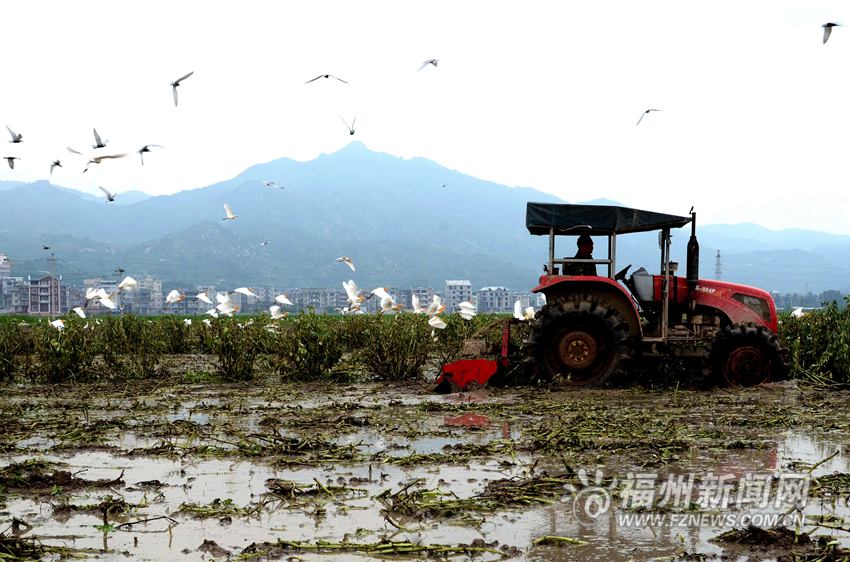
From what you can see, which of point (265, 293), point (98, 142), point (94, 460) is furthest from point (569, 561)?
point (265, 293)

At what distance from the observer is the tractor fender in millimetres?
11234

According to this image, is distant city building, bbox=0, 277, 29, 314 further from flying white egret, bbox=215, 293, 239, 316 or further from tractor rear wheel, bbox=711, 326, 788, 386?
tractor rear wheel, bbox=711, 326, 788, 386

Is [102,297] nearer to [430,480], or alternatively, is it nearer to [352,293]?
[352,293]

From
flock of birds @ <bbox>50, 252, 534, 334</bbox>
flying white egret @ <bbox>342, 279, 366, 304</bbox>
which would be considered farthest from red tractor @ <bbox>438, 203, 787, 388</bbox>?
flying white egret @ <bbox>342, 279, 366, 304</bbox>

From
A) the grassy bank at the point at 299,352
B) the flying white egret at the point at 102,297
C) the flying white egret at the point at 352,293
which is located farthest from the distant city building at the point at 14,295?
the flying white egret at the point at 352,293

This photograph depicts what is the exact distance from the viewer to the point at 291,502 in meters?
5.61

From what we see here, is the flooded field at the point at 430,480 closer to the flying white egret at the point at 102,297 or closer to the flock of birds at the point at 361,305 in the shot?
the flock of birds at the point at 361,305

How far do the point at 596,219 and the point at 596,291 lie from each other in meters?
0.92

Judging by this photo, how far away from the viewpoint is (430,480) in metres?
6.14

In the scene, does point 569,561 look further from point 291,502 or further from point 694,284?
point 694,284

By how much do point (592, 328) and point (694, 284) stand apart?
155 cm

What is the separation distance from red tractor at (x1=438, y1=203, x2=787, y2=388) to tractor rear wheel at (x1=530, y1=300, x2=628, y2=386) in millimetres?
13

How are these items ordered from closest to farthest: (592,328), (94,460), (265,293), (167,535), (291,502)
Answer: (167,535) < (291,502) < (94,460) < (592,328) < (265,293)

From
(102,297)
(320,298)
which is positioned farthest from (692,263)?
(320,298)
